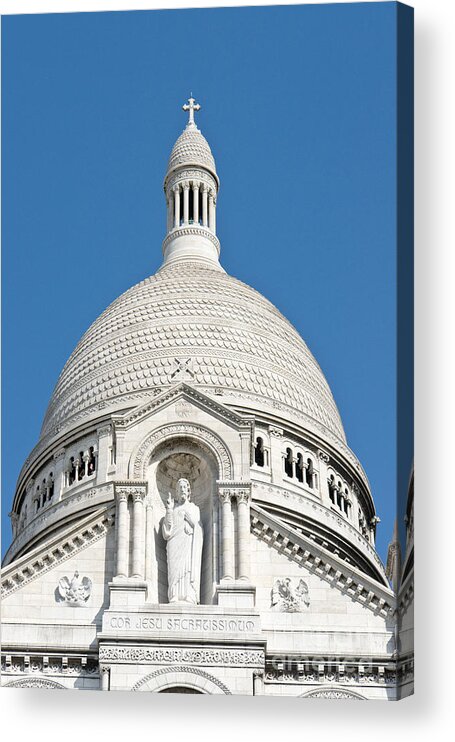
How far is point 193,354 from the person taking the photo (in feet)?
162

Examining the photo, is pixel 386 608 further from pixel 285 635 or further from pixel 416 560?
pixel 416 560

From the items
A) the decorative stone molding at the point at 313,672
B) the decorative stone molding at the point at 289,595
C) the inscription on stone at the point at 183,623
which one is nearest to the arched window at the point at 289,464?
the decorative stone molding at the point at 289,595

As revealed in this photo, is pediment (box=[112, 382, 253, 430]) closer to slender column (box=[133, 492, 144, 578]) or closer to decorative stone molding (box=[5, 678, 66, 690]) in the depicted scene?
slender column (box=[133, 492, 144, 578])

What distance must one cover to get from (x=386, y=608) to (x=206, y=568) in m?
3.15

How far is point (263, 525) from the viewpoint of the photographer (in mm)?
34969

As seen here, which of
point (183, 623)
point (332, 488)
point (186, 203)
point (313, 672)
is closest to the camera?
point (183, 623)

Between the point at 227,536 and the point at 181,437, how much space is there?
7.80 feet

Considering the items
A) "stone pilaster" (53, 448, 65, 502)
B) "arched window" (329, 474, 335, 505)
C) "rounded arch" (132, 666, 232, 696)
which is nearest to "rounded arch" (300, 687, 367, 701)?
"rounded arch" (132, 666, 232, 696)

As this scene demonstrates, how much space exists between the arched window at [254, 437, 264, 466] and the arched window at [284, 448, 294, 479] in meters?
0.71

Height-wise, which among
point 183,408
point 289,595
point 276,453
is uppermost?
point 276,453

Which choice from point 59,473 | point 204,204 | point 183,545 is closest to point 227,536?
point 183,545

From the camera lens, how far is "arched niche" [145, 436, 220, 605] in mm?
34062

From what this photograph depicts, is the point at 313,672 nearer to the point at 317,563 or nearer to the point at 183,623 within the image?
the point at 183,623

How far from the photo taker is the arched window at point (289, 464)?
46.5 m
